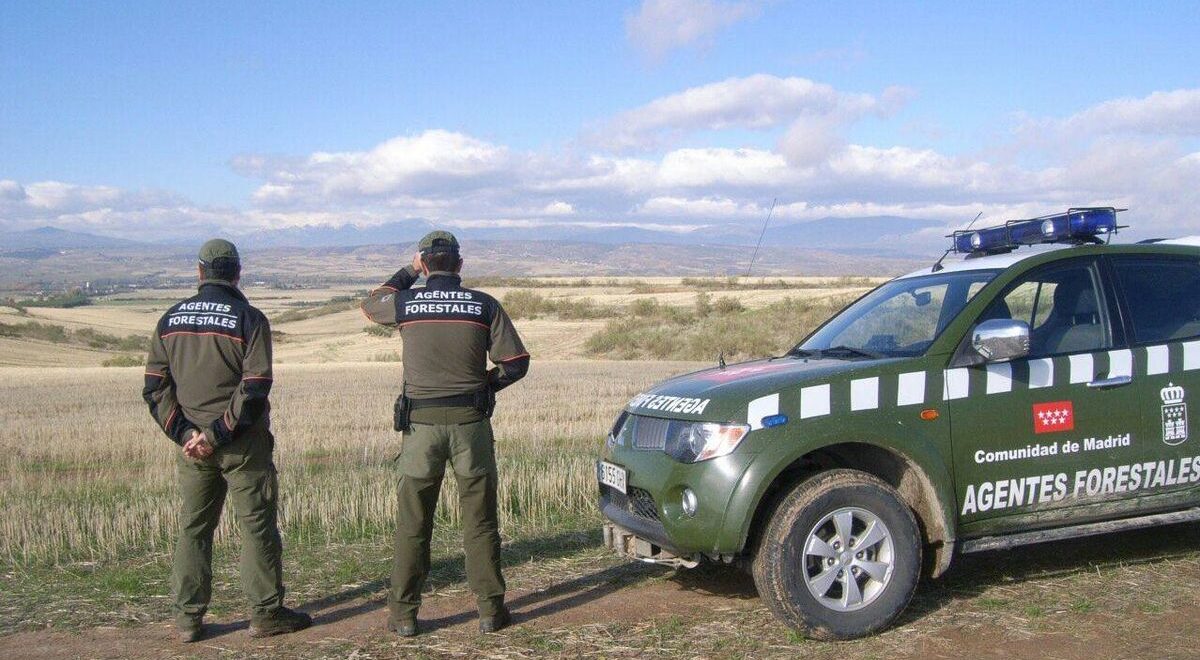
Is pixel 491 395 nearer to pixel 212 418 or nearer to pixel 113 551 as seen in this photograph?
pixel 212 418

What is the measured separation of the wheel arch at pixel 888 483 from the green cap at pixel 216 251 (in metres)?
3.01

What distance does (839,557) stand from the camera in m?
4.98

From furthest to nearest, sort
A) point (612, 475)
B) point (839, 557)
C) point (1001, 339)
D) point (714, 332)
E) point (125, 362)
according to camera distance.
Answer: point (125, 362) → point (714, 332) → point (612, 475) → point (1001, 339) → point (839, 557)

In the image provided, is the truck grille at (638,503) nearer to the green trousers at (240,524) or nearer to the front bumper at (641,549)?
the front bumper at (641,549)

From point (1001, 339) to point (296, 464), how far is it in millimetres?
7828

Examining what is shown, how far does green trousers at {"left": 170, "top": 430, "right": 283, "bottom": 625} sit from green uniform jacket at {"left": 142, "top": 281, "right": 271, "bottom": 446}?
0.16 m

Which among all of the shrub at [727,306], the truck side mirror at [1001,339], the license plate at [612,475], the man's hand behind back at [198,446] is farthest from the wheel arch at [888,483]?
the shrub at [727,306]

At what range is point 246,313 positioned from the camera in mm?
5359

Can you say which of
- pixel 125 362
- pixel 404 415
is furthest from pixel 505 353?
pixel 125 362

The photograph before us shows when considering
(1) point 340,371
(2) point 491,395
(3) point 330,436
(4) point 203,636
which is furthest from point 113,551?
(1) point 340,371

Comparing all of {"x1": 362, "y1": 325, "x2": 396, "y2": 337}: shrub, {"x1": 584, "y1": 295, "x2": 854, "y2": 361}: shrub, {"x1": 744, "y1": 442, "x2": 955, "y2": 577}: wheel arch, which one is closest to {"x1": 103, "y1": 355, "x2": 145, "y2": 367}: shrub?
{"x1": 362, "y1": 325, "x2": 396, "y2": 337}: shrub

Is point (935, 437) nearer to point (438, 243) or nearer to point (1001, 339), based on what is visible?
point (1001, 339)

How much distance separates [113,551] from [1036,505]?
18.2 feet

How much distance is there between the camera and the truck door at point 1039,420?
528cm
